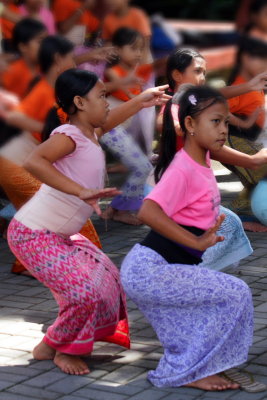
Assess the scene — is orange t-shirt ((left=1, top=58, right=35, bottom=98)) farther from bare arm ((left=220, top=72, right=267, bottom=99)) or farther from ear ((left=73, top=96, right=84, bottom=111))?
bare arm ((left=220, top=72, right=267, bottom=99))

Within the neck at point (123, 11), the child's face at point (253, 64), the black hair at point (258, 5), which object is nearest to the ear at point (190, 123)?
the black hair at point (258, 5)

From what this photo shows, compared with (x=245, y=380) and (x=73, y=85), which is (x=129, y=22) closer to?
(x=73, y=85)

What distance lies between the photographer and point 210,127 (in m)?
3.46

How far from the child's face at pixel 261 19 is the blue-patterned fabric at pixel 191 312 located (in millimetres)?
964

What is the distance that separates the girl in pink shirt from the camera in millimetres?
3395

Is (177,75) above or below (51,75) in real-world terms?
below

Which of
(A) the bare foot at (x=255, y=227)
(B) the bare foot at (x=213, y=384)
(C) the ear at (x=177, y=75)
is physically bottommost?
(A) the bare foot at (x=255, y=227)

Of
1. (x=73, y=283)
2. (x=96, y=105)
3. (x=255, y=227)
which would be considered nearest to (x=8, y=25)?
(x=96, y=105)

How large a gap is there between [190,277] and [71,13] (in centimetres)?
110

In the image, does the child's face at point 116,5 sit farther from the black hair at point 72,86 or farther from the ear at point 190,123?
the black hair at point 72,86

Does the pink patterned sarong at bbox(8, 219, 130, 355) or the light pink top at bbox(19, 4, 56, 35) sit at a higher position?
the light pink top at bbox(19, 4, 56, 35)

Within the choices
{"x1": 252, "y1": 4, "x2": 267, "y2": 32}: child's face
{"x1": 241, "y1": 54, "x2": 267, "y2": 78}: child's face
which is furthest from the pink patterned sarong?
{"x1": 241, "y1": 54, "x2": 267, "y2": 78}: child's face

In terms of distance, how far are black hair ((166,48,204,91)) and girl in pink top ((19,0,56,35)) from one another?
3.11 feet

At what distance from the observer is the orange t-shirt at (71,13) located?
316cm
